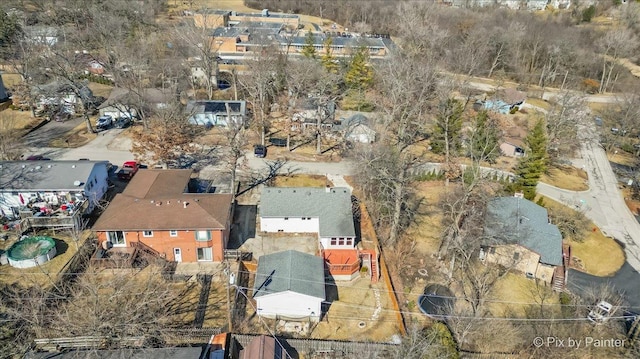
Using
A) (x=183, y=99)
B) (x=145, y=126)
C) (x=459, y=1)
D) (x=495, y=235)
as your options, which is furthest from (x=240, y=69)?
(x=459, y=1)

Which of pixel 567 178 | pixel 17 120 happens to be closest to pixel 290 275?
pixel 567 178

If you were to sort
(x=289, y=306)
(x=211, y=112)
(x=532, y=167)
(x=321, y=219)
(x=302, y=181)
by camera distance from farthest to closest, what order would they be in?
(x=211, y=112) → (x=302, y=181) → (x=532, y=167) → (x=321, y=219) → (x=289, y=306)

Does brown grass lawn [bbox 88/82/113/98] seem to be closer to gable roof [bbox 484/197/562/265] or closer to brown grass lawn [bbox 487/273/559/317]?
gable roof [bbox 484/197/562/265]

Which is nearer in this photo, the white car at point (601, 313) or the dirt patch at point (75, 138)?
the white car at point (601, 313)

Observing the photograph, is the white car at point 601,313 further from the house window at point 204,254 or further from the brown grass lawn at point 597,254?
the house window at point 204,254

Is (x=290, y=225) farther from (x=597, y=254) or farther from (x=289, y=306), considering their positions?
(x=597, y=254)

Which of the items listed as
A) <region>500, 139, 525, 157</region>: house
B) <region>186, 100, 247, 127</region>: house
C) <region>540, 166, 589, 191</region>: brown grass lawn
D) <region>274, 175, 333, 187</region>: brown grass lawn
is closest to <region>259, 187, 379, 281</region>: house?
<region>274, 175, 333, 187</region>: brown grass lawn

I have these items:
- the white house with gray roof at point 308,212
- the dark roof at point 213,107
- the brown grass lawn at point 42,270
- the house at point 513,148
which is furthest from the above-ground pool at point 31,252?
the house at point 513,148
